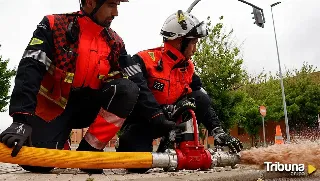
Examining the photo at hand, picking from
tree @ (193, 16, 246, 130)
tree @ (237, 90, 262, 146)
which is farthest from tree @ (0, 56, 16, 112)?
tree @ (237, 90, 262, 146)

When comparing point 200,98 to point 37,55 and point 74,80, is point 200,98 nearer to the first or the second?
point 74,80

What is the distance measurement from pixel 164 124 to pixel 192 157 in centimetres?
32

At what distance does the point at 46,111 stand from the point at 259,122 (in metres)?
29.5

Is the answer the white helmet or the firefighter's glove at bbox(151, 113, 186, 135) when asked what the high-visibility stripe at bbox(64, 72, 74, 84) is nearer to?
the firefighter's glove at bbox(151, 113, 186, 135)

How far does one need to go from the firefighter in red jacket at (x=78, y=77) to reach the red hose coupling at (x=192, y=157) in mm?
361

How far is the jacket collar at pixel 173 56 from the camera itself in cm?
354

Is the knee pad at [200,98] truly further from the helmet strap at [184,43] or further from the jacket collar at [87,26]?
the jacket collar at [87,26]

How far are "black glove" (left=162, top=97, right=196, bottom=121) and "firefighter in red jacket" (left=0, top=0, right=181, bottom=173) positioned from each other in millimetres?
167

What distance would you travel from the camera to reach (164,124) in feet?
Answer: 9.95

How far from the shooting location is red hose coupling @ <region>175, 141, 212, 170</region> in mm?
2871

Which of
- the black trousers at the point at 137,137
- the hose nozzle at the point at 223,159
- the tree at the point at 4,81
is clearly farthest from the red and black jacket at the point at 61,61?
the tree at the point at 4,81

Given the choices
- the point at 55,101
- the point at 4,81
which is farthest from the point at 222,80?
the point at 55,101

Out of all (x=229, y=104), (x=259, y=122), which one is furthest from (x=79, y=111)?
(x=259, y=122)

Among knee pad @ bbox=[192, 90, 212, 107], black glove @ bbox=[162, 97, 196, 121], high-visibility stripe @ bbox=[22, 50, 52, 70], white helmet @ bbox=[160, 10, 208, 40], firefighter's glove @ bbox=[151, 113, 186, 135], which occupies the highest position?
white helmet @ bbox=[160, 10, 208, 40]
